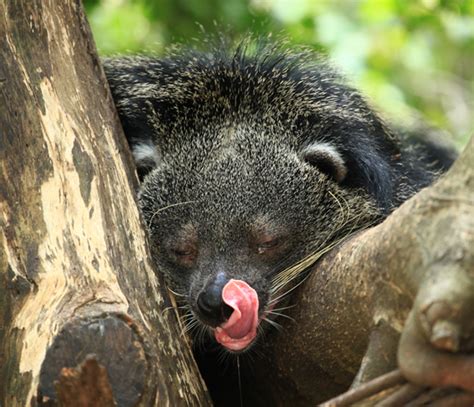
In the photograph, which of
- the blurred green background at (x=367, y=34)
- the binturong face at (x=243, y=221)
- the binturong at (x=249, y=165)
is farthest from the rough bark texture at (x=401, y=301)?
the blurred green background at (x=367, y=34)

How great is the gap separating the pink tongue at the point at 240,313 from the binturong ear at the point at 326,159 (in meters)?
0.81

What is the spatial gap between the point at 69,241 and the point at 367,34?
5694 mm

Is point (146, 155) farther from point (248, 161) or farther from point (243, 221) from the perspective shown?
point (243, 221)

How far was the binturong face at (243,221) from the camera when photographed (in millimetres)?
3572

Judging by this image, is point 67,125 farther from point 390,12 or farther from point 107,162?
point 390,12

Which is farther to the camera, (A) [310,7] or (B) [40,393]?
(A) [310,7]

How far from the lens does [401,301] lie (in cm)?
254

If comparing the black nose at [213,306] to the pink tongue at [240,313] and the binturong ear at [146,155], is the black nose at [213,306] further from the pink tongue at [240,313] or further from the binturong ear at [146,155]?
the binturong ear at [146,155]

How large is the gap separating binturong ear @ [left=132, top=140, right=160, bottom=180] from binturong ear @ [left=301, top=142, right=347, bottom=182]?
26.6 inches

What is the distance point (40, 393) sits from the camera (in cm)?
265

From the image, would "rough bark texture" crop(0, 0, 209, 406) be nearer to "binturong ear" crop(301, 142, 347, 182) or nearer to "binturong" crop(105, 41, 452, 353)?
"binturong" crop(105, 41, 452, 353)

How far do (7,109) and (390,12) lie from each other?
14.3ft

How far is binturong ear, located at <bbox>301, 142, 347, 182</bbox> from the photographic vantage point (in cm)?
407

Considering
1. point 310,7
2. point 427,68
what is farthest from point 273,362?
point 427,68
